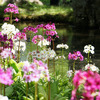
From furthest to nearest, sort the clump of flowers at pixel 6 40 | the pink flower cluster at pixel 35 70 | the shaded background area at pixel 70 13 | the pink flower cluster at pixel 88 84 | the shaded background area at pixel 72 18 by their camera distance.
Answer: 1. the shaded background area at pixel 70 13
2. the shaded background area at pixel 72 18
3. the clump of flowers at pixel 6 40
4. the pink flower cluster at pixel 35 70
5. the pink flower cluster at pixel 88 84

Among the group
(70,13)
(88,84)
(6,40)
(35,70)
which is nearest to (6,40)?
(6,40)

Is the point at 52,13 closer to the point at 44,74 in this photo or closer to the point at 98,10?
the point at 98,10

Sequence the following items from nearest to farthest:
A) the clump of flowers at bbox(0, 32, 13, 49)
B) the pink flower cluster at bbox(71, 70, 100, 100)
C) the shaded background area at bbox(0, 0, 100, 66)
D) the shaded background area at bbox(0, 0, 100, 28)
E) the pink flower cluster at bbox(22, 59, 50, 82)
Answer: the pink flower cluster at bbox(71, 70, 100, 100), the pink flower cluster at bbox(22, 59, 50, 82), the clump of flowers at bbox(0, 32, 13, 49), the shaded background area at bbox(0, 0, 100, 66), the shaded background area at bbox(0, 0, 100, 28)

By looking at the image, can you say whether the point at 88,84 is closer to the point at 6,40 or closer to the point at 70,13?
the point at 6,40

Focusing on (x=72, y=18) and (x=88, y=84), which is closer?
(x=88, y=84)

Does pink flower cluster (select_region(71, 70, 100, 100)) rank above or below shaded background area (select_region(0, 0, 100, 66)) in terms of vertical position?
below

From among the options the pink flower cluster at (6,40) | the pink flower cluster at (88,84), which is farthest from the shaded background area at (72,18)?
the pink flower cluster at (88,84)

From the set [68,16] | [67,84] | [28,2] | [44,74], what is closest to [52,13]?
[68,16]

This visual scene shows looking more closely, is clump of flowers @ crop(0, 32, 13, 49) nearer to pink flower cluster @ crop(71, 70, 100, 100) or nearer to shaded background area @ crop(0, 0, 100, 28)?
pink flower cluster @ crop(71, 70, 100, 100)

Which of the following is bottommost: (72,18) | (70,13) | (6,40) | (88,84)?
(88,84)

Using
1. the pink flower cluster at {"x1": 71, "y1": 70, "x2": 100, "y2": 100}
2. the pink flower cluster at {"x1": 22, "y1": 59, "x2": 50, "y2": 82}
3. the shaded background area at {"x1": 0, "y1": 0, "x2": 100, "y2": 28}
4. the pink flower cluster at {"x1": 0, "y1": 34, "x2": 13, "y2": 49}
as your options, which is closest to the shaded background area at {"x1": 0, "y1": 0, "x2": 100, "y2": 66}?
the shaded background area at {"x1": 0, "y1": 0, "x2": 100, "y2": 28}

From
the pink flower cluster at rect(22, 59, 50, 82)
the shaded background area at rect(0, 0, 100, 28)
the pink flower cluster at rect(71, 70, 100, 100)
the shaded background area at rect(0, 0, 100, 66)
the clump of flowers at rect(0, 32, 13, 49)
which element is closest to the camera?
the pink flower cluster at rect(71, 70, 100, 100)

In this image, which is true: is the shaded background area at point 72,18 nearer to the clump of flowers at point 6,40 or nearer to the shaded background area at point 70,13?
the shaded background area at point 70,13

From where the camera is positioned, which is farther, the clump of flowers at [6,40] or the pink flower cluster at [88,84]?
the clump of flowers at [6,40]
